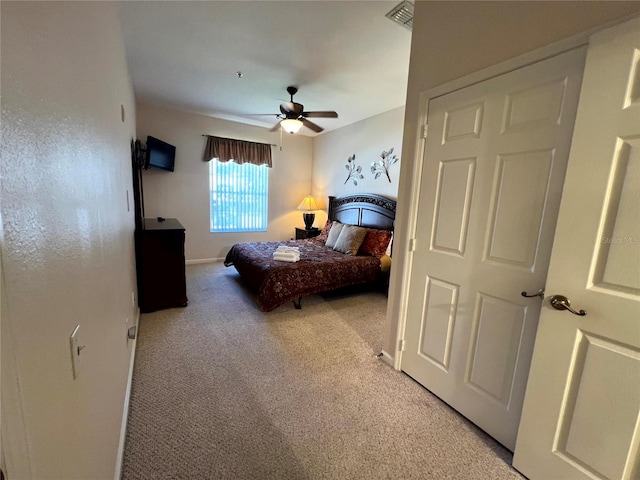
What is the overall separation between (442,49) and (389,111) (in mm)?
2612

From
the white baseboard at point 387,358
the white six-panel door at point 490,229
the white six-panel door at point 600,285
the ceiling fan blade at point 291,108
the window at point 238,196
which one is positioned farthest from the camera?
the window at point 238,196

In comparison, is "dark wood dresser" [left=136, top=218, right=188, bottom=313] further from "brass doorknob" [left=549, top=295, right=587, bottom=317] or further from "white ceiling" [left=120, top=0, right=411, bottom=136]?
"brass doorknob" [left=549, top=295, right=587, bottom=317]

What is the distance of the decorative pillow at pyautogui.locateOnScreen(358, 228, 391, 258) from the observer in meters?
3.96

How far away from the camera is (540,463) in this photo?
1345 mm

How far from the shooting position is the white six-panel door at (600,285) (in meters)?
1.06

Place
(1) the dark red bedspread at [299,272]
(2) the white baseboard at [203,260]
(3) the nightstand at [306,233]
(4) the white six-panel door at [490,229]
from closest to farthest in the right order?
(4) the white six-panel door at [490,229], (1) the dark red bedspread at [299,272], (2) the white baseboard at [203,260], (3) the nightstand at [306,233]

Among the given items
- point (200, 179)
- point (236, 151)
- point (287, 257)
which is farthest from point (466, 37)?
point (200, 179)

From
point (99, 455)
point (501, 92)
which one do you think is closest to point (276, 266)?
point (99, 455)

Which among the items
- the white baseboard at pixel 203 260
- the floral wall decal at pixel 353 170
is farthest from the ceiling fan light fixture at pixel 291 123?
the white baseboard at pixel 203 260

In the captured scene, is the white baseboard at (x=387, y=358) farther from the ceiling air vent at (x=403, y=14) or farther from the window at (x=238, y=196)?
the window at (x=238, y=196)

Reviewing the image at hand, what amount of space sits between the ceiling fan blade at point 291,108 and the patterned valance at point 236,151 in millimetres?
2090

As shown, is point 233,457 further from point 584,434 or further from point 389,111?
point 389,111

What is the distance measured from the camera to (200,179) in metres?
5.02

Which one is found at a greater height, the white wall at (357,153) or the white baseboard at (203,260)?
the white wall at (357,153)
